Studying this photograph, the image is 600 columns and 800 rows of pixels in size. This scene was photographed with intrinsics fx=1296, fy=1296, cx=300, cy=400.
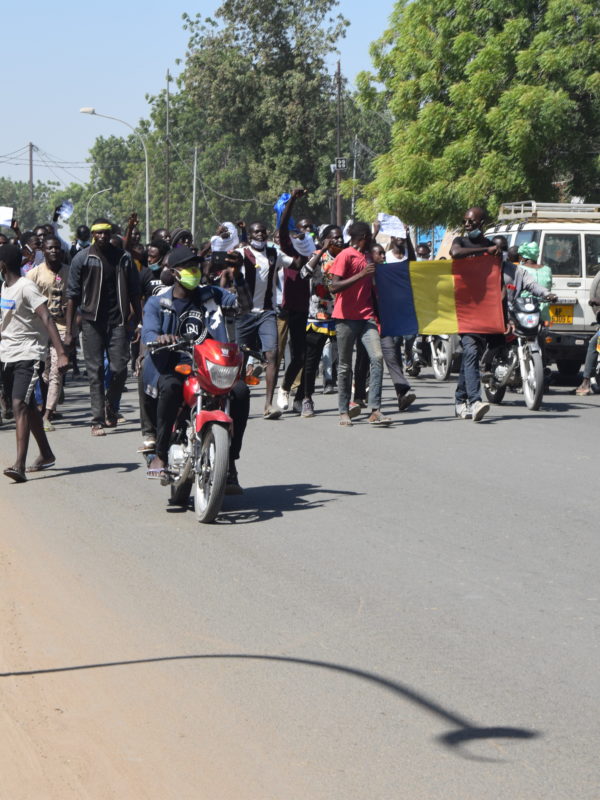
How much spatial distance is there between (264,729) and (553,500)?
481cm

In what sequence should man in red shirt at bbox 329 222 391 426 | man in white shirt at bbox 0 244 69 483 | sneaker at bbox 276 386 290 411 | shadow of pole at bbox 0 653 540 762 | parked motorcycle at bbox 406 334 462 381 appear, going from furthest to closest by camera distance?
parked motorcycle at bbox 406 334 462 381, sneaker at bbox 276 386 290 411, man in red shirt at bbox 329 222 391 426, man in white shirt at bbox 0 244 69 483, shadow of pole at bbox 0 653 540 762

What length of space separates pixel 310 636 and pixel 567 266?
13.0 meters

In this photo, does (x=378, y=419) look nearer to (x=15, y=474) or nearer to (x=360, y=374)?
(x=360, y=374)

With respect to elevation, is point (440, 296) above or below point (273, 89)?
below

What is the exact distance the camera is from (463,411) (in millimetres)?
13531

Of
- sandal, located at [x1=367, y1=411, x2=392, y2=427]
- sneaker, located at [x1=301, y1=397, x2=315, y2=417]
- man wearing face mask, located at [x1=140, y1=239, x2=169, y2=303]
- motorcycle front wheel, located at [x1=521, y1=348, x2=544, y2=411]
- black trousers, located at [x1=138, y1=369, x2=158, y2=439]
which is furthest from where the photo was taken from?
man wearing face mask, located at [x1=140, y1=239, x2=169, y2=303]

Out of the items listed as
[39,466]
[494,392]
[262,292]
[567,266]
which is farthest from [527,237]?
[39,466]

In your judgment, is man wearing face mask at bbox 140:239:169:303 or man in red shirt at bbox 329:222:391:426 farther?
man wearing face mask at bbox 140:239:169:303

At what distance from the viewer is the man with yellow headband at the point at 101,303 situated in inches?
492

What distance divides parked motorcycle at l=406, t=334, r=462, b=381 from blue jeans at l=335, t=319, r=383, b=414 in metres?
5.53

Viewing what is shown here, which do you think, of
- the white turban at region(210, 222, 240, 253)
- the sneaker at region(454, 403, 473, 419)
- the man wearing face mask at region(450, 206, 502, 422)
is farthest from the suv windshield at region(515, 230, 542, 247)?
the white turban at region(210, 222, 240, 253)

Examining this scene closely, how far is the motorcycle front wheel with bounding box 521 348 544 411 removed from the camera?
1421cm

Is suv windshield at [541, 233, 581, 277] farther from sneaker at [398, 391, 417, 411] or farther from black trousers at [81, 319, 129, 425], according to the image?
black trousers at [81, 319, 129, 425]

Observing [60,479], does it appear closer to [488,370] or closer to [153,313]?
[153,313]
